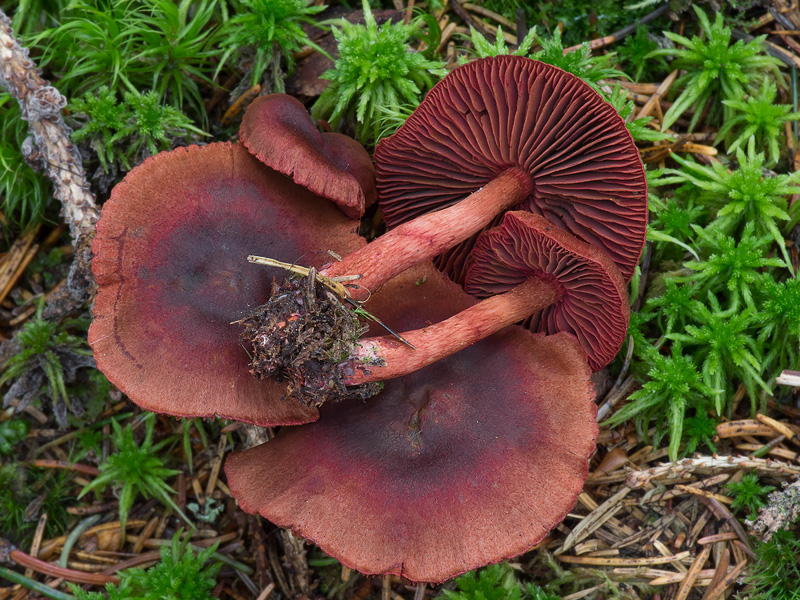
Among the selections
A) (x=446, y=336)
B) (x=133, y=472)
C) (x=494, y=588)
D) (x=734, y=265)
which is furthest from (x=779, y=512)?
(x=133, y=472)

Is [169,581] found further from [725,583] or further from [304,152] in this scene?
[725,583]

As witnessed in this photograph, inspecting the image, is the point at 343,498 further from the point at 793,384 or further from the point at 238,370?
the point at 793,384

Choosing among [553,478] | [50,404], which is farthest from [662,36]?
[50,404]

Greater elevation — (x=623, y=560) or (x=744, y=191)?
(x=744, y=191)

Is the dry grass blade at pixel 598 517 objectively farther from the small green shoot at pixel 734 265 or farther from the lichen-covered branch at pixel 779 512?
the small green shoot at pixel 734 265

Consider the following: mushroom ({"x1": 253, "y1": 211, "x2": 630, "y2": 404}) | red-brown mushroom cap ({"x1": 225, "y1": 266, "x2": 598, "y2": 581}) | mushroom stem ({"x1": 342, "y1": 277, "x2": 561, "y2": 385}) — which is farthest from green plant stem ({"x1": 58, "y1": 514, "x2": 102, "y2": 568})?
mushroom stem ({"x1": 342, "y1": 277, "x2": 561, "y2": 385})

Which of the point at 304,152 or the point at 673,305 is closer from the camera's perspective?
the point at 304,152
